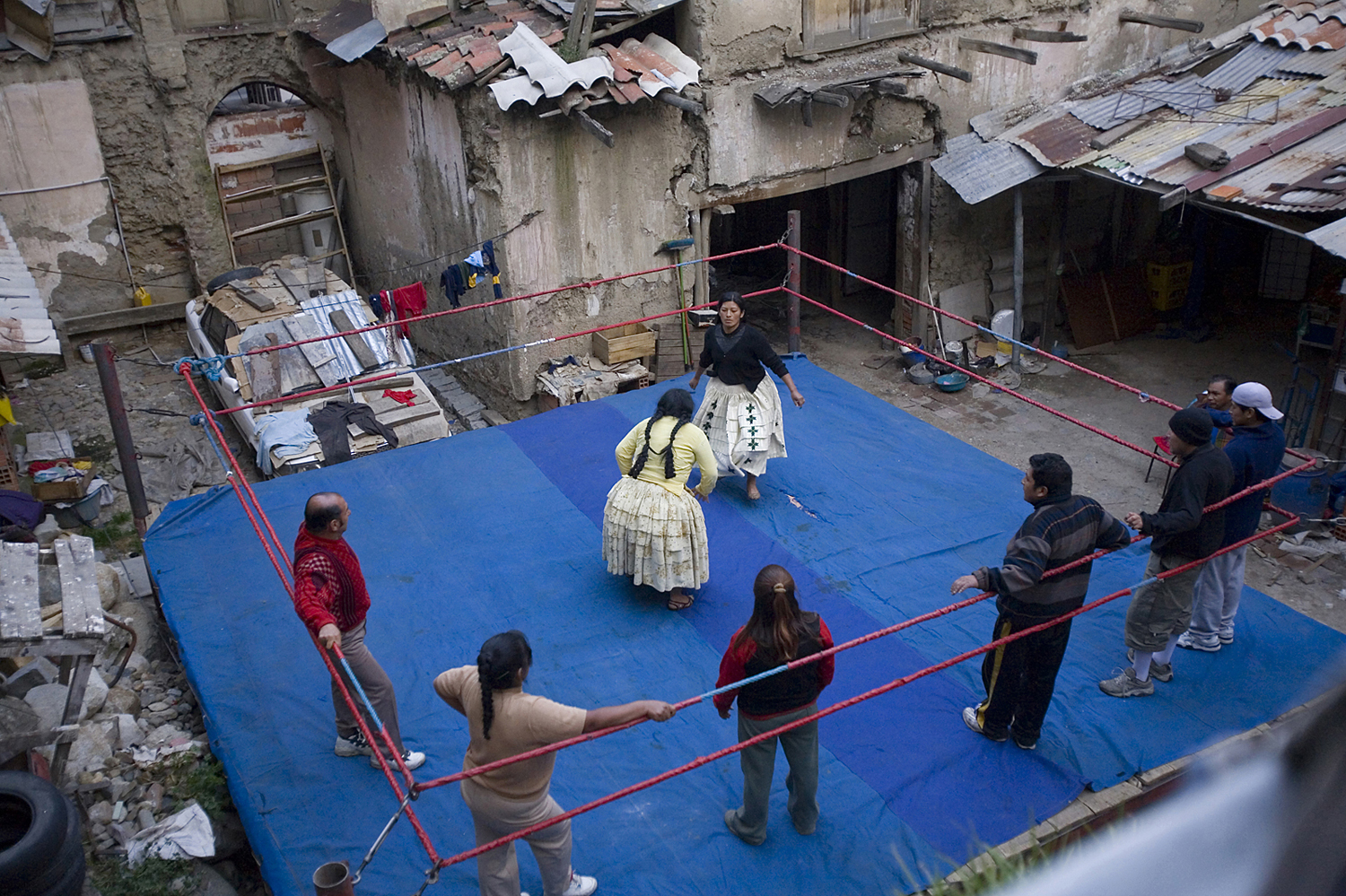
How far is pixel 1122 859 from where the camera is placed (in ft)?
3.30

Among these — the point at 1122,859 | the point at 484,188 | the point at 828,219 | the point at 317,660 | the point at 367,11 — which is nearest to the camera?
the point at 1122,859

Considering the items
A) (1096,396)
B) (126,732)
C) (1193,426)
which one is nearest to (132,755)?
(126,732)

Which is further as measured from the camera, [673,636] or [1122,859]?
[673,636]

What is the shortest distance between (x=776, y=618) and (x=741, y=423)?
3.34 meters

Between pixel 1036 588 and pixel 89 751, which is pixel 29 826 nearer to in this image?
pixel 89 751

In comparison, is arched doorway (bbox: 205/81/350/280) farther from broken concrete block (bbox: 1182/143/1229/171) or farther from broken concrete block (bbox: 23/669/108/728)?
broken concrete block (bbox: 1182/143/1229/171)

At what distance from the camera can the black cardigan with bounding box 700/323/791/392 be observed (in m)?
7.20

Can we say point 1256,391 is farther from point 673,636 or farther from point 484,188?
point 484,188

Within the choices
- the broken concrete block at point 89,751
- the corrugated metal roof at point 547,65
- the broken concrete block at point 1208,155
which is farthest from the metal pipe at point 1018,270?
the broken concrete block at point 89,751

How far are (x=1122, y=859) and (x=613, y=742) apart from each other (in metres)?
4.64

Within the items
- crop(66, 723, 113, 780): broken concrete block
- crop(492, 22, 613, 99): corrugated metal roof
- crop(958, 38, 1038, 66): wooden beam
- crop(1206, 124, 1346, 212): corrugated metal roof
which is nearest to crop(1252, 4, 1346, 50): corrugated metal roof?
crop(1206, 124, 1346, 212): corrugated metal roof

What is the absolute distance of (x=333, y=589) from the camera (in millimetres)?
4699

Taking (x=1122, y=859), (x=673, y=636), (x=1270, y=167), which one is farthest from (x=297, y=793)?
(x=1270, y=167)

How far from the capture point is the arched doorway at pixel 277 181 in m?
13.3
